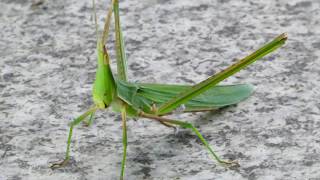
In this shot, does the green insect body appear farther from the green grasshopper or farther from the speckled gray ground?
the speckled gray ground

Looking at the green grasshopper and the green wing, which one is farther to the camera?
the green wing

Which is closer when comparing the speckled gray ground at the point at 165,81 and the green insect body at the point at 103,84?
the green insect body at the point at 103,84

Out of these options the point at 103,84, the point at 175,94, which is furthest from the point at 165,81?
the point at 103,84

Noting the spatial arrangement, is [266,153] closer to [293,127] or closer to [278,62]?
[293,127]

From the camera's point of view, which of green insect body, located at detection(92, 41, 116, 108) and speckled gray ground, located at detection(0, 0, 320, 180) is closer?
green insect body, located at detection(92, 41, 116, 108)

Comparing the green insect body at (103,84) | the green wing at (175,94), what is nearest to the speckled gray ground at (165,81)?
the green wing at (175,94)

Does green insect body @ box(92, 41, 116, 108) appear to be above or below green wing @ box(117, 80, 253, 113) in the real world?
above

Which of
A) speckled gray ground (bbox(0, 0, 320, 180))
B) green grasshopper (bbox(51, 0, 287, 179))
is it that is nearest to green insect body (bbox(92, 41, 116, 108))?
green grasshopper (bbox(51, 0, 287, 179))

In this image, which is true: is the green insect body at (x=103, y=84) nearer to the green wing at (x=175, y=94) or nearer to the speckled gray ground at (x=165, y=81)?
the green wing at (x=175, y=94)
